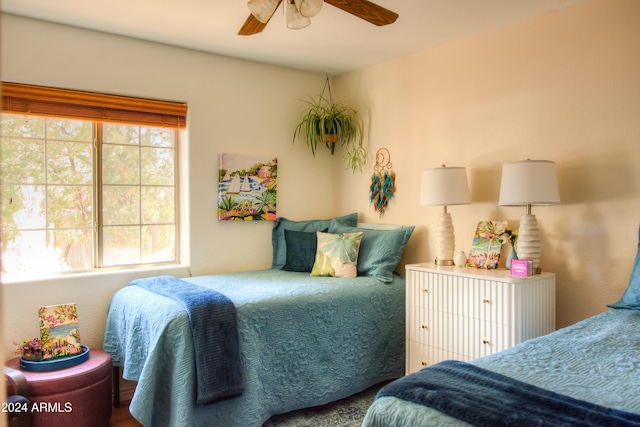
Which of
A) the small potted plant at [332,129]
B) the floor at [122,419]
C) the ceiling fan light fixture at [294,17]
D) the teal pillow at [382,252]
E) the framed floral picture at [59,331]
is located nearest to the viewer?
the ceiling fan light fixture at [294,17]

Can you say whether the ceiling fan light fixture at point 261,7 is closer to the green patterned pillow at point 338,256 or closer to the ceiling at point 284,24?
the ceiling at point 284,24

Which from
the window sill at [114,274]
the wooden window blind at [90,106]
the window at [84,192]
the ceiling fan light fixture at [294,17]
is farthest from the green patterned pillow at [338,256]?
the ceiling fan light fixture at [294,17]

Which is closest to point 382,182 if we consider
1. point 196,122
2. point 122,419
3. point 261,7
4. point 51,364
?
point 196,122

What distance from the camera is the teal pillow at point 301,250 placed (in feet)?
12.1

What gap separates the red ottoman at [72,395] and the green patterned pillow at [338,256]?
1.53m

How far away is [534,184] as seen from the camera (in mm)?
2584

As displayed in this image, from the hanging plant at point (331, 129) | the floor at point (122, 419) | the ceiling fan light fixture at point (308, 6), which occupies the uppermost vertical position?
the ceiling fan light fixture at point (308, 6)

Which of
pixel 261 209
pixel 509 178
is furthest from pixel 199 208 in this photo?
pixel 509 178

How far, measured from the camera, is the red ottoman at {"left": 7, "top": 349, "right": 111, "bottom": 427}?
244cm

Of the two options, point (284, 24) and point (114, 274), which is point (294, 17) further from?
point (114, 274)

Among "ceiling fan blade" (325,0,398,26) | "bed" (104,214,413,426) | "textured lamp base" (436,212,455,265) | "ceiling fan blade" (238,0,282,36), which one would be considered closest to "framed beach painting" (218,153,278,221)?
"bed" (104,214,413,426)

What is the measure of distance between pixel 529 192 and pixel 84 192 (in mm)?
2789

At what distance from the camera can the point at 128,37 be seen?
329 centimetres

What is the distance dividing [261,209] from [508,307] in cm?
209
